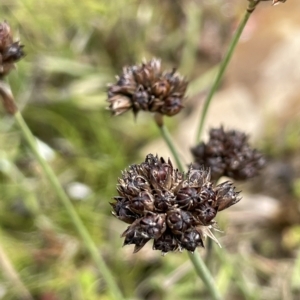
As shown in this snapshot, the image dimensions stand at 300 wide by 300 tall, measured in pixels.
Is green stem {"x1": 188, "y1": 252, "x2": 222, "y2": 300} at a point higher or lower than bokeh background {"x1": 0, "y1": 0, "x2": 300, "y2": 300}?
lower

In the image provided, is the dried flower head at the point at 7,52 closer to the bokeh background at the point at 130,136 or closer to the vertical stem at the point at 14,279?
the bokeh background at the point at 130,136

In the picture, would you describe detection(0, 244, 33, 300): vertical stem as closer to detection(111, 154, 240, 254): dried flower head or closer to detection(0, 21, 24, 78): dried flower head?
detection(0, 21, 24, 78): dried flower head

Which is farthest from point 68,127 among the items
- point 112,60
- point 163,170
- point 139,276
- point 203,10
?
point 163,170

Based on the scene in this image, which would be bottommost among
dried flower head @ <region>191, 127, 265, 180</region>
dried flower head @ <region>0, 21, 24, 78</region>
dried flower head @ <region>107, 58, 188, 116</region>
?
dried flower head @ <region>191, 127, 265, 180</region>

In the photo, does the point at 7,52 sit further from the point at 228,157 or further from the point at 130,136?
the point at 130,136

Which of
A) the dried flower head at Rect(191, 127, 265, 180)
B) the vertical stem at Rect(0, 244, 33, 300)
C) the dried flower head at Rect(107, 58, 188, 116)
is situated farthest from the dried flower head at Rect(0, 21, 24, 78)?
the vertical stem at Rect(0, 244, 33, 300)

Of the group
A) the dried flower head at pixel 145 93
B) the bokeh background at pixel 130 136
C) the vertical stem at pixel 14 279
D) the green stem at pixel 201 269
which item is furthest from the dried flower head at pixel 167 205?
the vertical stem at pixel 14 279

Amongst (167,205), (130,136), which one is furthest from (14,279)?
(167,205)
